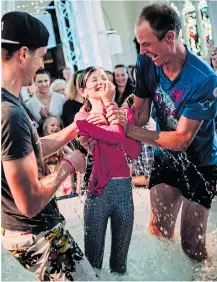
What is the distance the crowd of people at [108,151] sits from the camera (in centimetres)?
133

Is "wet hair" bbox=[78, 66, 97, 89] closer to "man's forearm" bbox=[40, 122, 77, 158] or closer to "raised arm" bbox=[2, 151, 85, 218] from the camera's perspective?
"man's forearm" bbox=[40, 122, 77, 158]

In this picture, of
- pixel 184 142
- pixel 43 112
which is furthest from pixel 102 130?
pixel 43 112

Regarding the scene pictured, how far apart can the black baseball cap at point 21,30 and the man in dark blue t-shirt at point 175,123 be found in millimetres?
461

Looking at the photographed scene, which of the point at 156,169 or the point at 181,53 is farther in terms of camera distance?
the point at 156,169

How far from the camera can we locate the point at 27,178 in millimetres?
1255

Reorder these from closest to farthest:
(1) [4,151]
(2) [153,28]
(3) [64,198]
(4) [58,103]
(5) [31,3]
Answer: (1) [4,151]
(2) [153,28]
(3) [64,198]
(4) [58,103]
(5) [31,3]

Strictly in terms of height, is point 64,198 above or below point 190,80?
below

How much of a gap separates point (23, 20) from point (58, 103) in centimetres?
255

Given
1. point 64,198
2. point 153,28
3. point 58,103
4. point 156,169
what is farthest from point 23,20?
point 58,103

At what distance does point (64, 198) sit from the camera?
273cm

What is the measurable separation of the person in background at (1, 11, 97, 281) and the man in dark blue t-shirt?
0.44 m

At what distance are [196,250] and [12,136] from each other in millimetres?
1188

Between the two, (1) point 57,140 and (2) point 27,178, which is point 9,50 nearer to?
(2) point 27,178

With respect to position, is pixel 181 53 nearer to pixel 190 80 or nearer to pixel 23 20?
pixel 190 80
